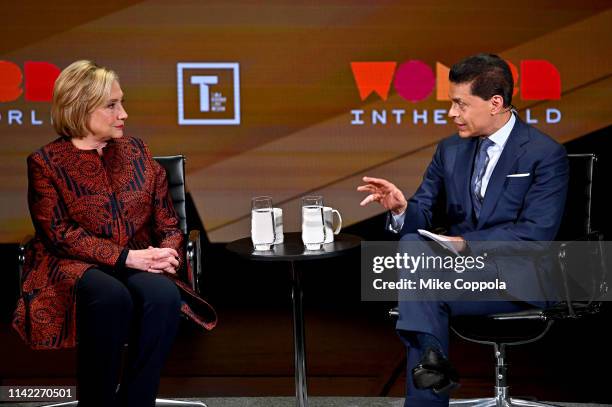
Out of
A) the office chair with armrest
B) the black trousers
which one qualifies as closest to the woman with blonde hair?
the black trousers

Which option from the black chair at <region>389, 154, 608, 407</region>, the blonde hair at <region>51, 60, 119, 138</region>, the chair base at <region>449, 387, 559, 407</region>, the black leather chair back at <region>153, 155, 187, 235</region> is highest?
the blonde hair at <region>51, 60, 119, 138</region>

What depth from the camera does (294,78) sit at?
15.1 ft

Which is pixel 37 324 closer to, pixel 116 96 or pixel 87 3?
pixel 116 96

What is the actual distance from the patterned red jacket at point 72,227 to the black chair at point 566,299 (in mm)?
991

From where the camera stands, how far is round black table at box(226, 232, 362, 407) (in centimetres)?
299

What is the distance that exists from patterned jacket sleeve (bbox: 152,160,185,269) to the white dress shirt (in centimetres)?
80

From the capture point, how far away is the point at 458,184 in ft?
10.7

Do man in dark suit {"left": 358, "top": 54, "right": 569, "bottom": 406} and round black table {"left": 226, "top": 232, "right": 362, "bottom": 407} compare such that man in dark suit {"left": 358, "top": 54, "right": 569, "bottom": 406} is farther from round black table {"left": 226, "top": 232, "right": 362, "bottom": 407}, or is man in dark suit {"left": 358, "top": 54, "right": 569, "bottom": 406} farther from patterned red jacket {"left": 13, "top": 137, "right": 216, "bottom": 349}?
patterned red jacket {"left": 13, "top": 137, "right": 216, "bottom": 349}

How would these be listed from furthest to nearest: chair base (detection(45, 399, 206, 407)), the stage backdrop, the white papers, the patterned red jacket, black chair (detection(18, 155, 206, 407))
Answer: the stage backdrop
chair base (detection(45, 399, 206, 407))
black chair (detection(18, 155, 206, 407))
the patterned red jacket
the white papers

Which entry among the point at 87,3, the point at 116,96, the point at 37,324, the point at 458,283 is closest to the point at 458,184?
the point at 458,283

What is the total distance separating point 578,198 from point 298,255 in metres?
1.14

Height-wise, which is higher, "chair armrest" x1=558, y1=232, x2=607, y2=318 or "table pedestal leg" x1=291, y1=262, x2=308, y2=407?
"chair armrest" x1=558, y1=232, x2=607, y2=318

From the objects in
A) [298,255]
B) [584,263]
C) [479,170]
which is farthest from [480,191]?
[298,255]

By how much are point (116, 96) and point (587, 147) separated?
100 inches
